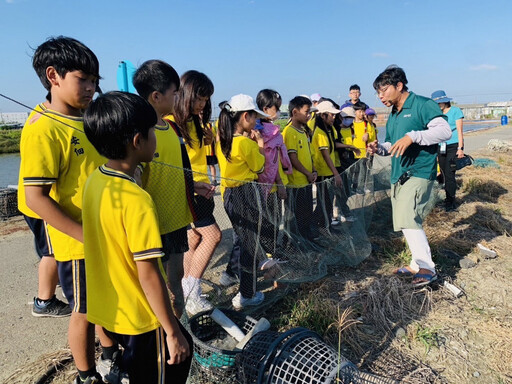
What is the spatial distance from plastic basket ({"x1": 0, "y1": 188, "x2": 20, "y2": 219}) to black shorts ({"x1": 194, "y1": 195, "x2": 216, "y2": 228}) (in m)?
4.78

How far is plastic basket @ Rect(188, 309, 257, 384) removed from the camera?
1987 mm

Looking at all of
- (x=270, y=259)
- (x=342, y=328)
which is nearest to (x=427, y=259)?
(x=342, y=328)

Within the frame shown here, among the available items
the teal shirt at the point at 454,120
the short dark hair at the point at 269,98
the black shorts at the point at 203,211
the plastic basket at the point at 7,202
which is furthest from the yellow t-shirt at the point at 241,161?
the plastic basket at the point at 7,202

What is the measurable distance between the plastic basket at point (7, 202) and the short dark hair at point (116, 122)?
563cm

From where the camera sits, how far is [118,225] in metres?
1.40

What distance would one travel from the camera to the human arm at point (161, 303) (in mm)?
1399

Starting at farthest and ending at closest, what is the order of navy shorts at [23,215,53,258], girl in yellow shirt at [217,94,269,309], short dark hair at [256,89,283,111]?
1. short dark hair at [256,89,283,111]
2. girl in yellow shirt at [217,94,269,309]
3. navy shorts at [23,215,53,258]

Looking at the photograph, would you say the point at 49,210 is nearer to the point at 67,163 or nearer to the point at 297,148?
the point at 67,163

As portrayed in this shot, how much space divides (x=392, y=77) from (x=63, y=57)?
2768 millimetres

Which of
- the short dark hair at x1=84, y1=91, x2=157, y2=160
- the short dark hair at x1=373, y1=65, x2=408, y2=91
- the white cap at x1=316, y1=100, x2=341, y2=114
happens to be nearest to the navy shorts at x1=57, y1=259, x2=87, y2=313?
the short dark hair at x1=84, y1=91, x2=157, y2=160

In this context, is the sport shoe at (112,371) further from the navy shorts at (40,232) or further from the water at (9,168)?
the water at (9,168)

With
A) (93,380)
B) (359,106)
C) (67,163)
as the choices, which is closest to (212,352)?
(93,380)

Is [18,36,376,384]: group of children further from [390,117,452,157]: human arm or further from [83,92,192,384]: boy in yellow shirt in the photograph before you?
[390,117,452,157]: human arm

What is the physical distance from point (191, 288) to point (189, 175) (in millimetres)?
775
